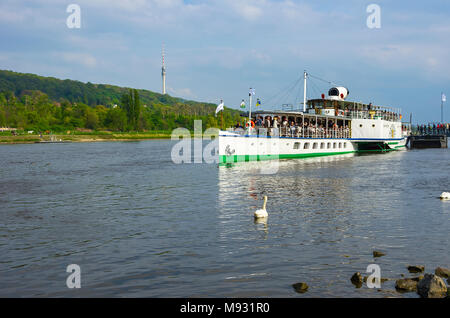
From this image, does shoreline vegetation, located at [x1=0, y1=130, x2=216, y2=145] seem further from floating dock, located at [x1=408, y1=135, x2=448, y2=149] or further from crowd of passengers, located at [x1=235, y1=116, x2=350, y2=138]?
floating dock, located at [x1=408, y1=135, x2=448, y2=149]

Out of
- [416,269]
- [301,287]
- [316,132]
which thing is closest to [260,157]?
[316,132]

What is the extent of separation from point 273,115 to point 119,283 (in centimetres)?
4517

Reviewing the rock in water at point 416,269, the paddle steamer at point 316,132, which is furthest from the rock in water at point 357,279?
the paddle steamer at point 316,132

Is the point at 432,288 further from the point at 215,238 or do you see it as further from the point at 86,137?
the point at 86,137

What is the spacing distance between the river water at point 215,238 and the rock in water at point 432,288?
1.46 ft

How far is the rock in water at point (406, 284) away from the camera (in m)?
10.8

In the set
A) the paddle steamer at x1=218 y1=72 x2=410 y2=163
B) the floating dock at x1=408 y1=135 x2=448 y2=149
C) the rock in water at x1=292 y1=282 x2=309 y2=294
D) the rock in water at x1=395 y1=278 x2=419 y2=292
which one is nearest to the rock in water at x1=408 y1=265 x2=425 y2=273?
the rock in water at x1=395 y1=278 x2=419 y2=292

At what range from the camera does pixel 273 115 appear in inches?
2152

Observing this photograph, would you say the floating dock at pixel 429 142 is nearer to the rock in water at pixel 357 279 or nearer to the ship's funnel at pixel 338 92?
the ship's funnel at pixel 338 92

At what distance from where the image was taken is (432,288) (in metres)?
10.0

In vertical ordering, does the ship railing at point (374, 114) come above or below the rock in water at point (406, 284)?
above

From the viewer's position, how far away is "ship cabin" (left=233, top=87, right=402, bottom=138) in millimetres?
52688

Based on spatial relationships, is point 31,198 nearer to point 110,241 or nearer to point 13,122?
point 110,241

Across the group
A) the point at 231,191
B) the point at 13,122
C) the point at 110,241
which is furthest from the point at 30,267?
the point at 13,122
